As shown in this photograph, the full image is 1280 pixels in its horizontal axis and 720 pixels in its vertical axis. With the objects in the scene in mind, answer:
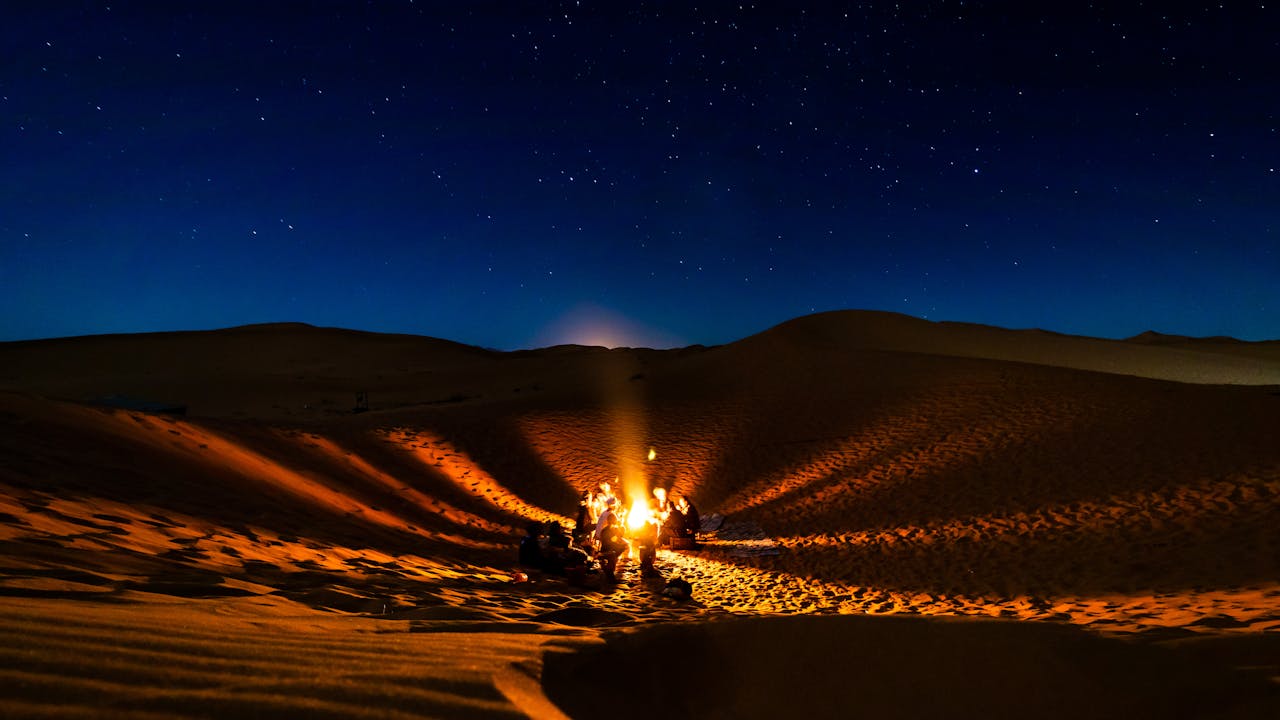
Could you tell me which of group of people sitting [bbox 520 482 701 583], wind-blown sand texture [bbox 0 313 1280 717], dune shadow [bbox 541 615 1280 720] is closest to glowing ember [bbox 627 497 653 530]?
group of people sitting [bbox 520 482 701 583]

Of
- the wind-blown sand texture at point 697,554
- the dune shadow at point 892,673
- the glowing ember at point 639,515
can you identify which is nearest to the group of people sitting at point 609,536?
the glowing ember at point 639,515

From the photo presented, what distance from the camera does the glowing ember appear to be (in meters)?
11.2

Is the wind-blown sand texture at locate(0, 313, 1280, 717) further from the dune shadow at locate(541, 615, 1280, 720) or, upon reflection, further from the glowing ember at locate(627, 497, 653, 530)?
the glowing ember at locate(627, 497, 653, 530)

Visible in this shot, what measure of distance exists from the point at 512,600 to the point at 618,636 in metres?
3.21

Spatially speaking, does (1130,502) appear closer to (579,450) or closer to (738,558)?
(738,558)

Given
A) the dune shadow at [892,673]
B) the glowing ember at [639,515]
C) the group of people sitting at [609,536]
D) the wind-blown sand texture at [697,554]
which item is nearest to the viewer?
the wind-blown sand texture at [697,554]

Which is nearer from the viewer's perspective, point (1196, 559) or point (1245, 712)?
point (1245, 712)

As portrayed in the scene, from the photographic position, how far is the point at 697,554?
40.8 feet

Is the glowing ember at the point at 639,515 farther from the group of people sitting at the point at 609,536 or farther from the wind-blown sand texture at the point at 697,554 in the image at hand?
the wind-blown sand texture at the point at 697,554

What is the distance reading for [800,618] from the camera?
172 inches

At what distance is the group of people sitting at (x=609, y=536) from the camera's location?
8.84m

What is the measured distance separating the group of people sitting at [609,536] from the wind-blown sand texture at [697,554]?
0.38 metres

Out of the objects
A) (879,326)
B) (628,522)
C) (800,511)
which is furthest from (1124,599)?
(879,326)

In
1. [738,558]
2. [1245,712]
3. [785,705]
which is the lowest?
[738,558]
